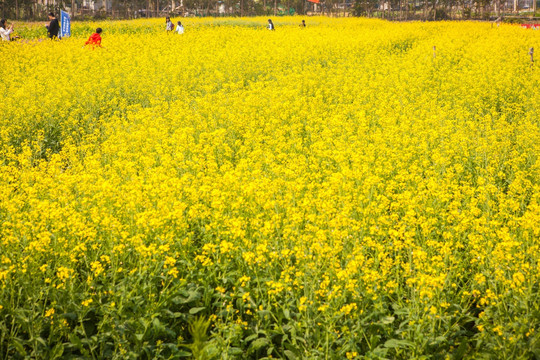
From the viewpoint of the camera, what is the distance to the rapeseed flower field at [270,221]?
12.1ft

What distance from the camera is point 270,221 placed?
4707 millimetres

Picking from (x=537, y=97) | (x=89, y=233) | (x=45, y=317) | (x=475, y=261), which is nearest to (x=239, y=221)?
(x=89, y=233)

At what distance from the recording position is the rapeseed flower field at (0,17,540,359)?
12.1 ft

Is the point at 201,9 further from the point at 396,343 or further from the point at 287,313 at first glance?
the point at 396,343

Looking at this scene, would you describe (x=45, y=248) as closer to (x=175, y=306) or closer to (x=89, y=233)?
(x=89, y=233)

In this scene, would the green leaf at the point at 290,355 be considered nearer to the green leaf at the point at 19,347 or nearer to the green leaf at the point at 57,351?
the green leaf at the point at 57,351

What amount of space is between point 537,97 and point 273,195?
8.48m

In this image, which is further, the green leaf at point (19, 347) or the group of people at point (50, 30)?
the group of people at point (50, 30)

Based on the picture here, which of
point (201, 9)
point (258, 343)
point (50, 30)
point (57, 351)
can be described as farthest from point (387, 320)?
point (201, 9)

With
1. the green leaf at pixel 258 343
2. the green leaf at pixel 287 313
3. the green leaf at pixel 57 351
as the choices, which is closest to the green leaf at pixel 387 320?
the green leaf at pixel 287 313

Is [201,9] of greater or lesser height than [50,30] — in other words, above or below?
above

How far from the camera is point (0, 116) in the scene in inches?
384

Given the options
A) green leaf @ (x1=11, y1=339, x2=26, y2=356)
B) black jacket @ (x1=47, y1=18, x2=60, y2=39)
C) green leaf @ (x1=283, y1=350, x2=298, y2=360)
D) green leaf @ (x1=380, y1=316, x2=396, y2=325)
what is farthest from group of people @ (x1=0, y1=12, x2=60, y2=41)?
green leaf @ (x1=380, y1=316, x2=396, y2=325)

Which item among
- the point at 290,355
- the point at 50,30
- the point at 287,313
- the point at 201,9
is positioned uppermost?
the point at 201,9
